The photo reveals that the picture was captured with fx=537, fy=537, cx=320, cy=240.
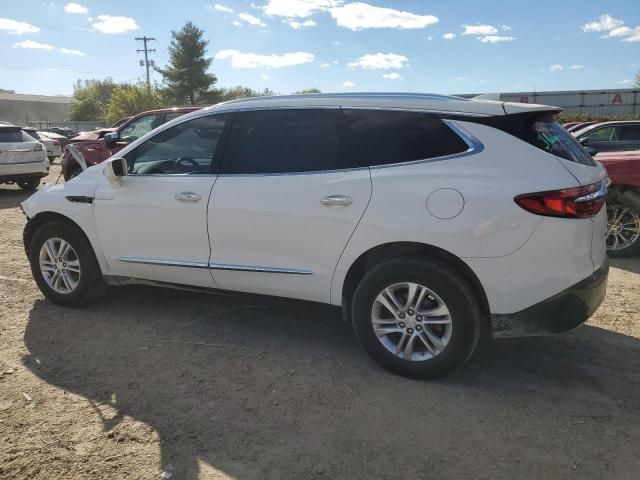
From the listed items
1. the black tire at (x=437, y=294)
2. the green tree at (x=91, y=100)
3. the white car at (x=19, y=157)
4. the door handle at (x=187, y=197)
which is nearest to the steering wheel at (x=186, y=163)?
the door handle at (x=187, y=197)

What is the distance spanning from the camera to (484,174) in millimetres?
3080

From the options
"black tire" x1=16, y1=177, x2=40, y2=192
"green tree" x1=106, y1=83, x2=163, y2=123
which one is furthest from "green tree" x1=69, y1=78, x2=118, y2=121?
"black tire" x1=16, y1=177, x2=40, y2=192

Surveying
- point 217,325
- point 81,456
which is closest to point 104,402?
point 81,456

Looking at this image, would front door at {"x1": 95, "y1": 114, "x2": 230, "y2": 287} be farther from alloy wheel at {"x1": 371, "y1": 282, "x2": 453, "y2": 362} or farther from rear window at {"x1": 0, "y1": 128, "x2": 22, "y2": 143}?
rear window at {"x1": 0, "y1": 128, "x2": 22, "y2": 143}

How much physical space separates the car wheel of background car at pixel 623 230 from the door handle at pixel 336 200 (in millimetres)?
4432

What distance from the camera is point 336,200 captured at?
338 cm

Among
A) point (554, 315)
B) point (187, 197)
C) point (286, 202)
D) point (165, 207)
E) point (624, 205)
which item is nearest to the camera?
point (554, 315)

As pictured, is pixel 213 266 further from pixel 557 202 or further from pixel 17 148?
pixel 17 148

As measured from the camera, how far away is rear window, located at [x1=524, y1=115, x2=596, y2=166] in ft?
10.3

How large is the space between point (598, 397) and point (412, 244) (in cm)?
144

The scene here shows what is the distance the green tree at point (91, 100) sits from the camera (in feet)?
260

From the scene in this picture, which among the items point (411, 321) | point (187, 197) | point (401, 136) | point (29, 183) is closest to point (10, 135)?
point (29, 183)

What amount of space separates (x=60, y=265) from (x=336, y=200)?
266 centimetres

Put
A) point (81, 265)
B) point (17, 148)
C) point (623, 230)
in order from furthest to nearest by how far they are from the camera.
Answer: point (17, 148) → point (623, 230) → point (81, 265)
